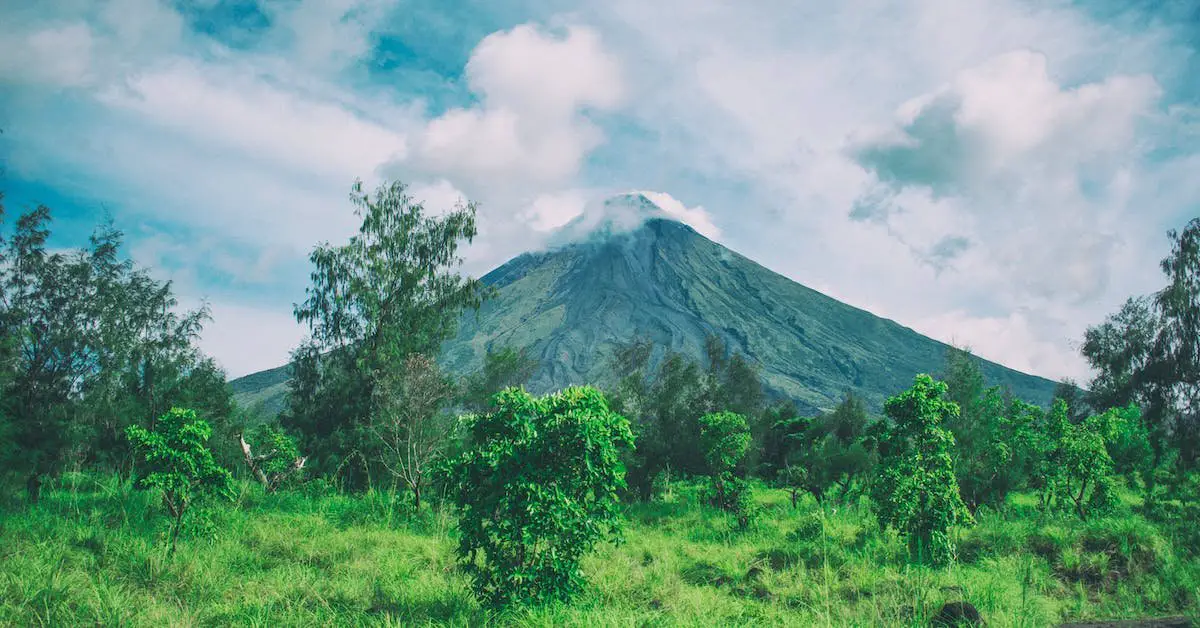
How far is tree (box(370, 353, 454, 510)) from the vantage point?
17891mm

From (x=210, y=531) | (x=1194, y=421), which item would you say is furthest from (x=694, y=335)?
(x=210, y=531)

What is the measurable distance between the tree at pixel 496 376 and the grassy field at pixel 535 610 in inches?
1118

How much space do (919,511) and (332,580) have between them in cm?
1120

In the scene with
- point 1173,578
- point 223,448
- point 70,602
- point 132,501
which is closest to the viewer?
point 70,602

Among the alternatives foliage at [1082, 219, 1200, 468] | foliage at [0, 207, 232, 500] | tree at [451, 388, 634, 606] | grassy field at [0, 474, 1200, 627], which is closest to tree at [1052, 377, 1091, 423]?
foliage at [1082, 219, 1200, 468]

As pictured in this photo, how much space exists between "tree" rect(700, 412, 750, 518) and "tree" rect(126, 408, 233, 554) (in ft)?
45.5

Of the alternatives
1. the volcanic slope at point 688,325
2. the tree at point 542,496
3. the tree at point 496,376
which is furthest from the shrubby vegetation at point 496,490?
the volcanic slope at point 688,325

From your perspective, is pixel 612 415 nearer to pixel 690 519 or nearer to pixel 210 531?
pixel 210 531

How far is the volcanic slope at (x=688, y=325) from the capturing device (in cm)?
14000

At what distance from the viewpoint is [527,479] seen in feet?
23.4

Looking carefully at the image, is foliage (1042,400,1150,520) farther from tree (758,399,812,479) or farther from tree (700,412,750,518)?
tree (758,399,812,479)

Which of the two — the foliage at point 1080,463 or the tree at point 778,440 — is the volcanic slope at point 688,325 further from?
the foliage at point 1080,463

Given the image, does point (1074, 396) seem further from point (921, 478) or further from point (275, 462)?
point (275, 462)

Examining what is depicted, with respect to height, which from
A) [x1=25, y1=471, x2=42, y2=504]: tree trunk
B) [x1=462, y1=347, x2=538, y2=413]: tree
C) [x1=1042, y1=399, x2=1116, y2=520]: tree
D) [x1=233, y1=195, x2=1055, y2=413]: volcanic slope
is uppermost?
[x1=233, y1=195, x2=1055, y2=413]: volcanic slope
